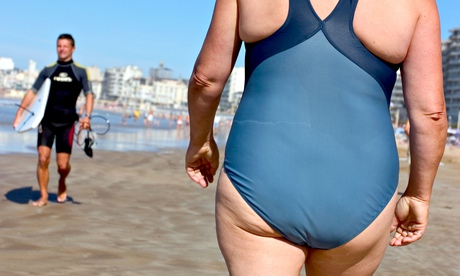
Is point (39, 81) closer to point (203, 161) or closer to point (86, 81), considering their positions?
point (86, 81)

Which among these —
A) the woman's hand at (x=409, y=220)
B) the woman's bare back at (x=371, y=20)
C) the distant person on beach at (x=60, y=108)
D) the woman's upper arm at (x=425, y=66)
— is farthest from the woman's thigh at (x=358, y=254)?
the distant person on beach at (x=60, y=108)

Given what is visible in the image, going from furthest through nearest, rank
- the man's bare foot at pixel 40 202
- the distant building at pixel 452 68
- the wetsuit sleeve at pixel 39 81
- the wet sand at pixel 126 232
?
the distant building at pixel 452 68 → the wetsuit sleeve at pixel 39 81 → the man's bare foot at pixel 40 202 → the wet sand at pixel 126 232

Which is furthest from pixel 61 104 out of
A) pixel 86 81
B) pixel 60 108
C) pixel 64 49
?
pixel 64 49

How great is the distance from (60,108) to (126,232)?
209cm

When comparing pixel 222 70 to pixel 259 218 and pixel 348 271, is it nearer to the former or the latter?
pixel 259 218

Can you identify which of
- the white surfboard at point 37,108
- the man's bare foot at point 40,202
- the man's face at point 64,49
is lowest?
the man's bare foot at point 40,202

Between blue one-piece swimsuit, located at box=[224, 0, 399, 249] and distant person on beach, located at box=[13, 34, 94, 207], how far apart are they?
6276mm

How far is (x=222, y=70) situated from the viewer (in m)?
2.36

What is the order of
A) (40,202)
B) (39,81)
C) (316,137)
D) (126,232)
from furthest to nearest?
(39,81), (40,202), (126,232), (316,137)

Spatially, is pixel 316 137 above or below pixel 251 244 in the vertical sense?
above

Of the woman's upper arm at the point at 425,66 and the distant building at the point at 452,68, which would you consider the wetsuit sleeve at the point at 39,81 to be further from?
the distant building at the point at 452,68

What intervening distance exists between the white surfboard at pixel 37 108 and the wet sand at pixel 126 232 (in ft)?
2.83

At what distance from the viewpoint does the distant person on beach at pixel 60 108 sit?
8297 millimetres

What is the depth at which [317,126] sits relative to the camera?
2.14 m
